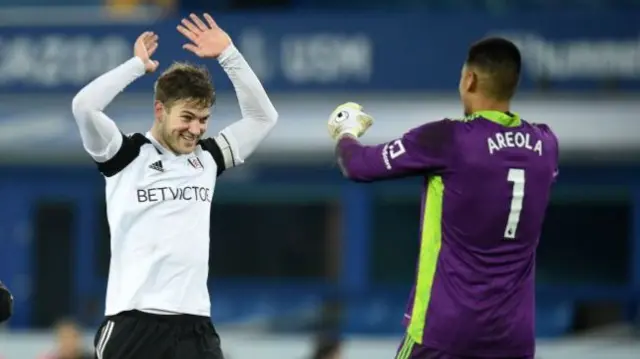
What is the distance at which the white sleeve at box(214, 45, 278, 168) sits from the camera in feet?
25.4

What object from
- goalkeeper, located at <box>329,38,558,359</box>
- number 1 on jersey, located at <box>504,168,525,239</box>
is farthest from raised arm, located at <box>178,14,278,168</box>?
number 1 on jersey, located at <box>504,168,525,239</box>

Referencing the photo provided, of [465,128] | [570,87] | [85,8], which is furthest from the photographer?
[85,8]

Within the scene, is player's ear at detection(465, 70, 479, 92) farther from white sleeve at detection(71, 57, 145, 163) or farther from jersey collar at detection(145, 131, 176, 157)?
white sleeve at detection(71, 57, 145, 163)

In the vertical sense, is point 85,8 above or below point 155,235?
above

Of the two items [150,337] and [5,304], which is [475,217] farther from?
[5,304]

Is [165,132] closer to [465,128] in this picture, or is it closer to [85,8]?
[465,128]

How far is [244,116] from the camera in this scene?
7.92 m

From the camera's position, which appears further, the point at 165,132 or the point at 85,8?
the point at 85,8

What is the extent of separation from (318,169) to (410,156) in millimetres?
11768

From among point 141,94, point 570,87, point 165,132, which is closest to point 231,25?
point 141,94

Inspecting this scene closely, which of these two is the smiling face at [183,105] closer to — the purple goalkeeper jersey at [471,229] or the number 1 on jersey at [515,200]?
the purple goalkeeper jersey at [471,229]

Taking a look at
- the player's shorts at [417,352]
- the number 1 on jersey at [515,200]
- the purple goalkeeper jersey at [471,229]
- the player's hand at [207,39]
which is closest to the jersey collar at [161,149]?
the player's hand at [207,39]

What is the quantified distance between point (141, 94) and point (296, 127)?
1.73m

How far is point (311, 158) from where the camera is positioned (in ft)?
61.2
